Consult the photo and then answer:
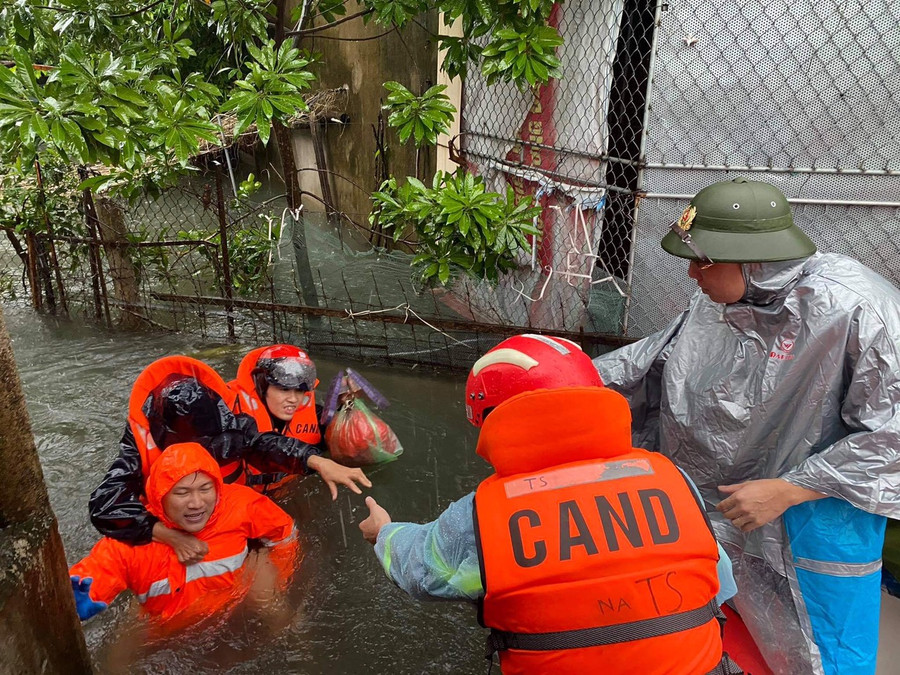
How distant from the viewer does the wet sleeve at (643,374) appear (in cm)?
277

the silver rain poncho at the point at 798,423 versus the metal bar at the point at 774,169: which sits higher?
the metal bar at the point at 774,169

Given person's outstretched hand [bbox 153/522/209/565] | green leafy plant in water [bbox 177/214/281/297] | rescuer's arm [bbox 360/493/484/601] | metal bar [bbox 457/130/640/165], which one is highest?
metal bar [bbox 457/130/640/165]

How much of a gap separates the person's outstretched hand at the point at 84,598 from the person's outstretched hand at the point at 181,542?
0.31 metres

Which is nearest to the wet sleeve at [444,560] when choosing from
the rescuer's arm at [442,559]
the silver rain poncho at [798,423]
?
the rescuer's arm at [442,559]

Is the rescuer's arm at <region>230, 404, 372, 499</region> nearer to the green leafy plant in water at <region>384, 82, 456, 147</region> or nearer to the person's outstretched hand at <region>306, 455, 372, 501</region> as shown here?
the person's outstretched hand at <region>306, 455, 372, 501</region>

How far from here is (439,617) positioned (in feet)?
10.6

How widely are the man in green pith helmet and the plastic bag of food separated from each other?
2.06 m

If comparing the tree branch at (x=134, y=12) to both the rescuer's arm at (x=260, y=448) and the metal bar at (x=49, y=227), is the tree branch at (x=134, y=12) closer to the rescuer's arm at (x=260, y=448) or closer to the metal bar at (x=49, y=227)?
the metal bar at (x=49, y=227)

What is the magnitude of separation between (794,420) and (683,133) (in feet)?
7.46

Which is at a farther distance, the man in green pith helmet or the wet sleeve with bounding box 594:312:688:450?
the wet sleeve with bounding box 594:312:688:450

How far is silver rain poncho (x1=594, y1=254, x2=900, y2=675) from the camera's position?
2102 millimetres

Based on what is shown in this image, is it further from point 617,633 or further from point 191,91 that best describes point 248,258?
point 617,633

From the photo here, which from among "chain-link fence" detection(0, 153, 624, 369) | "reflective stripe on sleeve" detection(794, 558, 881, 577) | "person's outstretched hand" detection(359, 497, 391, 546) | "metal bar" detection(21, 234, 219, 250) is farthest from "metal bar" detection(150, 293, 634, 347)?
"person's outstretched hand" detection(359, 497, 391, 546)

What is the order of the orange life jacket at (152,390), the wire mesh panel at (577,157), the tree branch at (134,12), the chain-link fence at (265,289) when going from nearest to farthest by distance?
the orange life jacket at (152,390), the wire mesh panel at (577,157), the tree branch at (134,12), the chain-link fence at (265,289)
